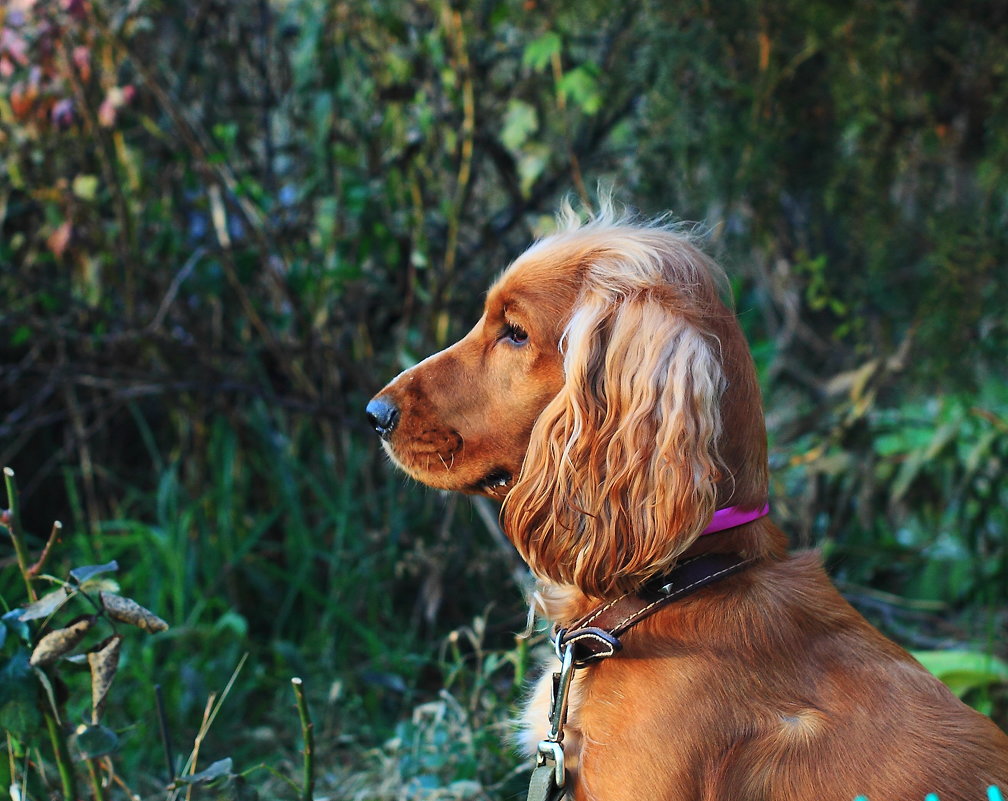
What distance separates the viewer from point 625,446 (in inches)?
71.7

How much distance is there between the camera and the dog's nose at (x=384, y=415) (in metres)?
2.06

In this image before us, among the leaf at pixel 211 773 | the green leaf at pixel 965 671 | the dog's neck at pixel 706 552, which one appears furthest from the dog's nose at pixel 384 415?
the green leaf at pixel 965 671

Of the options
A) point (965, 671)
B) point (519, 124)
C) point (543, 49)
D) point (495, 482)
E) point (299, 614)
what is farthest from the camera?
point (299, 614)

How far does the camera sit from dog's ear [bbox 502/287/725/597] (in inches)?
68.5

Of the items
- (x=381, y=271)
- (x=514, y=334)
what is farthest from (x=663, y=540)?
(x=381, y=271)

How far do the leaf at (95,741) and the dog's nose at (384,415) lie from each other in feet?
2.48

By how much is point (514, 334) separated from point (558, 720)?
2.58 feet

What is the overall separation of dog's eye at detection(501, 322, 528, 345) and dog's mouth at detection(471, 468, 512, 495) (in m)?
0.27

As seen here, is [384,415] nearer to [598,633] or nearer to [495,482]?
[495,482]

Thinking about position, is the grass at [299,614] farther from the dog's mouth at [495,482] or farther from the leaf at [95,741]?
the leaf at [95,741]

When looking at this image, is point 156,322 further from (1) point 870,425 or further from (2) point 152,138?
(1) point 870,425

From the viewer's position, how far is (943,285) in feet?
10.2

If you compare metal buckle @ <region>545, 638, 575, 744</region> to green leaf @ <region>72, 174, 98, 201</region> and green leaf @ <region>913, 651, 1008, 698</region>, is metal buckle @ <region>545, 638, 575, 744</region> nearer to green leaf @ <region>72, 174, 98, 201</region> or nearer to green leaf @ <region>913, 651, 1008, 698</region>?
green leaf @ <region>913, 651, 1008, 698</region>

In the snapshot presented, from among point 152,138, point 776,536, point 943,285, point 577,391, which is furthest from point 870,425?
point 152,138
